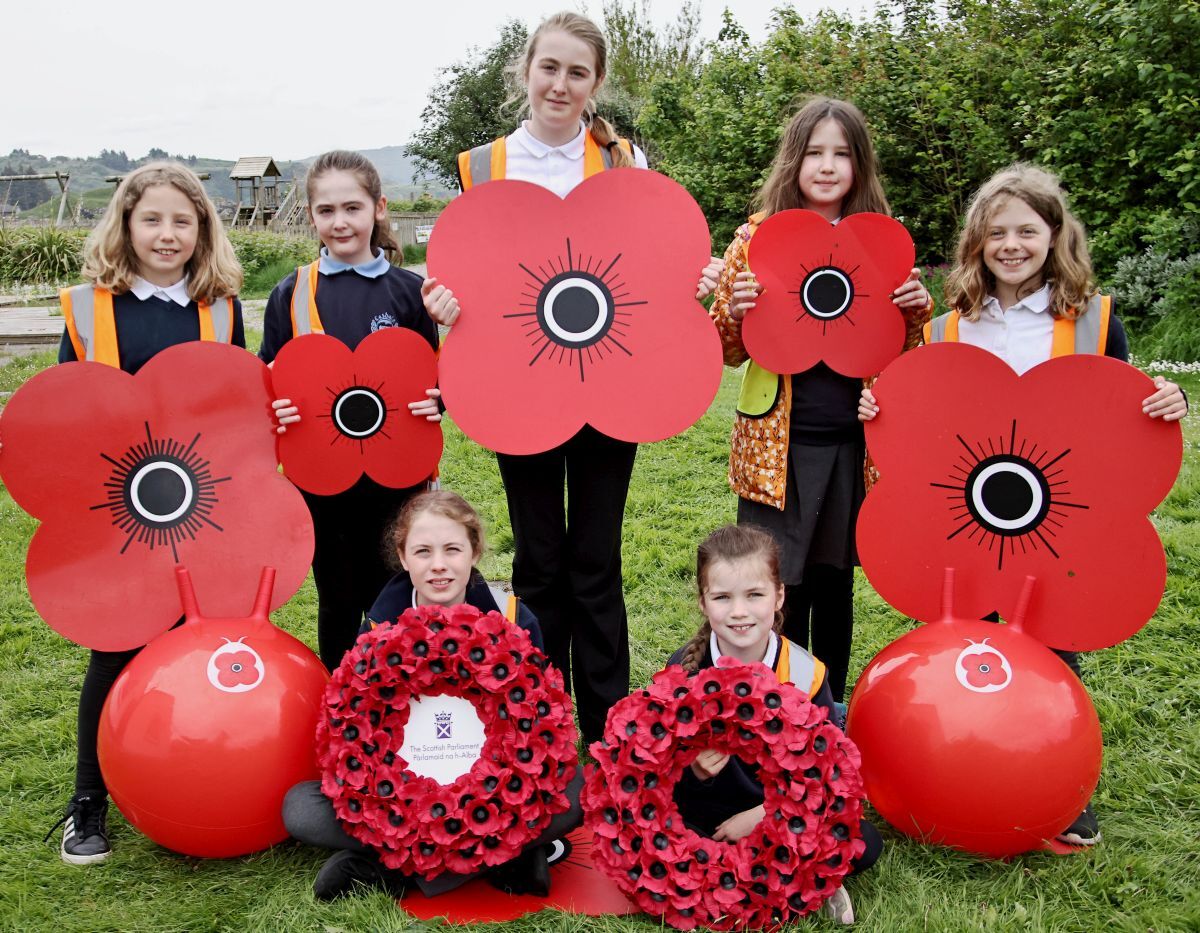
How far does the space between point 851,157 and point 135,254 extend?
2.19m

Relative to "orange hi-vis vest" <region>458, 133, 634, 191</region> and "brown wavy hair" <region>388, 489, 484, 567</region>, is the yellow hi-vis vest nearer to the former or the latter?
"brown wavy hair" <region>388, 489, 484, 567</region>

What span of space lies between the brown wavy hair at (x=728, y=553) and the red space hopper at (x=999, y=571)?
346mm

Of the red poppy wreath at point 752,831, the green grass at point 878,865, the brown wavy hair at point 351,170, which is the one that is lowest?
the green grass at point 878,865

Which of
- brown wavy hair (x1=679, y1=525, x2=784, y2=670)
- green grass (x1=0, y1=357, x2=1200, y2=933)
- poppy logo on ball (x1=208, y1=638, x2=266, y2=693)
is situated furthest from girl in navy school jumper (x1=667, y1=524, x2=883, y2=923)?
poppy logo on ball (x1=208, y1=638, x2=266, y2=693)

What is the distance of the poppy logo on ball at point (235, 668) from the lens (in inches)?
103

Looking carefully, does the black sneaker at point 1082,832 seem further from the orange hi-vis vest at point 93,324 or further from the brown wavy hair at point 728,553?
A: the orange hi-vis vest at point 93,324

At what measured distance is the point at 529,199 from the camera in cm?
286

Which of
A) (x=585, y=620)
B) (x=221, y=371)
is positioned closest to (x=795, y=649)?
(x=585, y=620)

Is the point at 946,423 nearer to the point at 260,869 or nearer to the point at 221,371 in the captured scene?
the point at 221,371

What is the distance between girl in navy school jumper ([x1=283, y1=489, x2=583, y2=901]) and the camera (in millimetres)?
2586

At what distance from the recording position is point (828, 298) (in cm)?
304

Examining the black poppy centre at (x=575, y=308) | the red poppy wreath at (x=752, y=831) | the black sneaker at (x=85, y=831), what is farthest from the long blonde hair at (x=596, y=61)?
the black sneaker at (x=85, y=831)

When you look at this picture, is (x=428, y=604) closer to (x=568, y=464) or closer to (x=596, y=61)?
(x=568, y=464)

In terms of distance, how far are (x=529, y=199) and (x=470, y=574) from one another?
111cm
